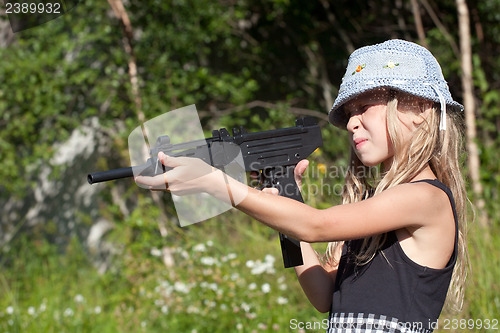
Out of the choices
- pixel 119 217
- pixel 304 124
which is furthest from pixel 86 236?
pixel 304 124

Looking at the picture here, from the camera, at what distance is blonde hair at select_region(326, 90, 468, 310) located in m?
1.62

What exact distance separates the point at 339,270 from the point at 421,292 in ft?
0.93

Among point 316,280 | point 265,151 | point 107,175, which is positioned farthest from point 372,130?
point 107,175

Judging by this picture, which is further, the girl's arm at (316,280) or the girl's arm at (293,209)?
the girl's arm at (316,280)

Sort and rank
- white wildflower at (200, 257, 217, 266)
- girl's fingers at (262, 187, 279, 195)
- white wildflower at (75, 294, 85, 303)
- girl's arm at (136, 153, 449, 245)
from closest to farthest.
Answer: girl's arm at (136, 153, 449, 245), girl's fingers at (262, 187, 279, 195), white wildflower at (200, 257, 217, 266), white wildflower at (75, 294, 85, 303)

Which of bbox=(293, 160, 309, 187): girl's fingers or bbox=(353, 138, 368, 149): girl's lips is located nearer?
bbox=(353, 138, 368, 149): girl's lips

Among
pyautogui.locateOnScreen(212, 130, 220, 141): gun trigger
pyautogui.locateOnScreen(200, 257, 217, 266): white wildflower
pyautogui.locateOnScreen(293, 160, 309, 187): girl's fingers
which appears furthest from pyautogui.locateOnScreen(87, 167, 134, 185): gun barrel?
pyautogui.locateOnScreen(200, 257, 217, 266): white wildflower

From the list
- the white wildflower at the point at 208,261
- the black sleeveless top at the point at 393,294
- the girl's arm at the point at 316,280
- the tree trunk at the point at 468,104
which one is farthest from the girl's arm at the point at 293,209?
the tree trunk at the point at 468,104

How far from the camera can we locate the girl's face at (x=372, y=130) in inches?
63.5

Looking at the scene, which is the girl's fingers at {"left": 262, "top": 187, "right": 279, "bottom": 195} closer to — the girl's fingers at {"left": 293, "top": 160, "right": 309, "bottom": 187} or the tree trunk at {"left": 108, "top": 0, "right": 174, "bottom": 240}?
the girl's fingers at {"left": 293, "top": 160, "right": 309, "bottom": 187}

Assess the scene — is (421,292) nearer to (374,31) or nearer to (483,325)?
(483,325)

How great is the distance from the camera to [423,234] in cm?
156

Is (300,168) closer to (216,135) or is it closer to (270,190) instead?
(270,190)

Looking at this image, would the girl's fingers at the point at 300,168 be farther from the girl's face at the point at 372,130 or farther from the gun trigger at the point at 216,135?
the gun trigger at the point at 216,135
